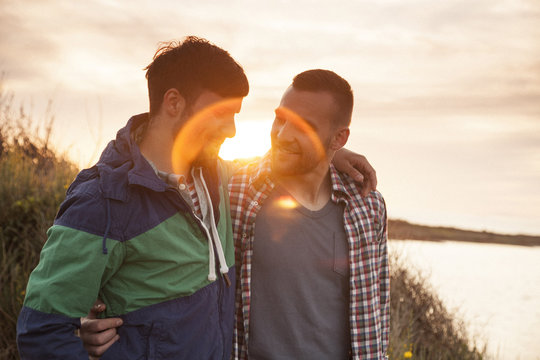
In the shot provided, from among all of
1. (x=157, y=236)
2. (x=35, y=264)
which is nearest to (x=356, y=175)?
(x=157, y=236)

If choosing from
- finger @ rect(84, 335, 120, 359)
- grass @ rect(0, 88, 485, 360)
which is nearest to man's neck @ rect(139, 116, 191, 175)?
finger @ rect(84, 335, 120, 359)

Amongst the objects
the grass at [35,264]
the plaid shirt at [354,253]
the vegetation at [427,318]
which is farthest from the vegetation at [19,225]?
the vegetation at [427,318]

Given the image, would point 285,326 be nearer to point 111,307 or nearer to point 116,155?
point 111,307

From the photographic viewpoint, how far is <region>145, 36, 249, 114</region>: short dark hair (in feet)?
6.73

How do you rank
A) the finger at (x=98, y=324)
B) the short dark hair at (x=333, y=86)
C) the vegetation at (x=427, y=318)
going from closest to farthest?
the finger at (x=98, y=324) → the short dark hair at (x=333, y=86) → the vegetation at (x=427, y=318)

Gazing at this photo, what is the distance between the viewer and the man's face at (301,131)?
2.79m

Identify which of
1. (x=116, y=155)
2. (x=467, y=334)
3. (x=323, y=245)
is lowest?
(x=467, y=334)

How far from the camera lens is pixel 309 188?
2881 millimetres

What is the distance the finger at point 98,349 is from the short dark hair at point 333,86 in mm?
1890

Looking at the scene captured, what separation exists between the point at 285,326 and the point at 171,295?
3.06 feet

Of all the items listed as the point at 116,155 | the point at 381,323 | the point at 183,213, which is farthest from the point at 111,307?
the point at 381,323

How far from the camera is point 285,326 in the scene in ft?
8.36

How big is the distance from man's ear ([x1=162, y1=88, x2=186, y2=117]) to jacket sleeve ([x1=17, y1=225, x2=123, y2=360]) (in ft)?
2.16

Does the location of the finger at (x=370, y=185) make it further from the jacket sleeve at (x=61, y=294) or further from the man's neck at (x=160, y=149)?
the jacket sleeve at (x=61, y=294)
